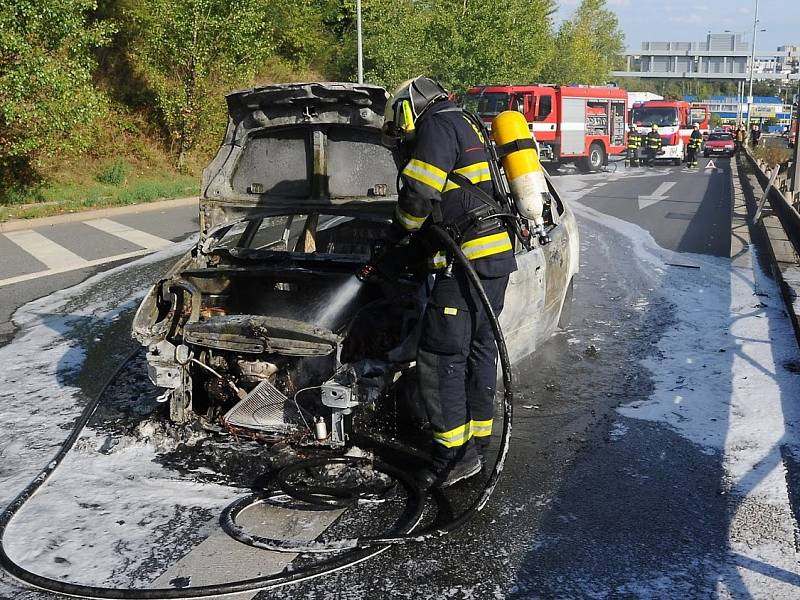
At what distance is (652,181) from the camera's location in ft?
75.1

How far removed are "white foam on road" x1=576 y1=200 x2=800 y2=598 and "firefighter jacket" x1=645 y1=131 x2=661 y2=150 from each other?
22.5m

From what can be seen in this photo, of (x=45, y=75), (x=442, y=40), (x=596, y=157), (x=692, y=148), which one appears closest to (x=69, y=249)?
(x=45, y=75)

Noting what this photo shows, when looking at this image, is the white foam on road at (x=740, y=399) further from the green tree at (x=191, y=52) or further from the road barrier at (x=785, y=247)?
the green tree at (x=191, y=52)

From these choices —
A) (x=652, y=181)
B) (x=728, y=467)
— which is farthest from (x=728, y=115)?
(x=728, y=467)

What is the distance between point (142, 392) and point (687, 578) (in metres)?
3.62

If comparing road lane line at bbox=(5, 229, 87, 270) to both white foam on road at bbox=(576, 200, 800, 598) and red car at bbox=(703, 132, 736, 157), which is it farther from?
red car at bbox=(703, 132, 736, 157)

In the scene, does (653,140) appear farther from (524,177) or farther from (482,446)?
(482,446)

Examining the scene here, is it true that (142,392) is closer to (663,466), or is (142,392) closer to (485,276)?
(485,276)

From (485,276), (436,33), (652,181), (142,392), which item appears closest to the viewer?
(485,276)

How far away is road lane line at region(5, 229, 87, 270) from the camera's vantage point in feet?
33.7

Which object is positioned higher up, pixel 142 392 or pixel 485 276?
pixel 485 276

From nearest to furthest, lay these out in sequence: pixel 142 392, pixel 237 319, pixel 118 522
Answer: pixel 118 522 < pixel 237 319 < pixel 142 392

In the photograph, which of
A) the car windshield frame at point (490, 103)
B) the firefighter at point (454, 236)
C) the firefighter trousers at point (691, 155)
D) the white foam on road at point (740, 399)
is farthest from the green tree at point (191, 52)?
the firefighter at point (454, 236)

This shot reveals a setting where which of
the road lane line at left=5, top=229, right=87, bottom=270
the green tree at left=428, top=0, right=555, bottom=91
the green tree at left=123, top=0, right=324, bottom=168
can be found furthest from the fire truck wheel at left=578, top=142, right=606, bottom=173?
the road lane line at left=5, top=229, right=87, bottom=270
